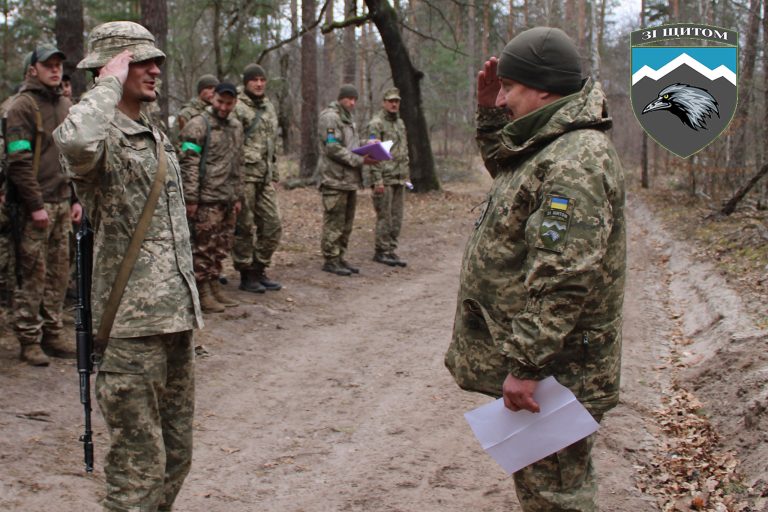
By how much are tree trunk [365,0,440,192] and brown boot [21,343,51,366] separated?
1262 centimetres

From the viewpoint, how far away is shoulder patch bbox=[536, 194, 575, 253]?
2551 millimetres

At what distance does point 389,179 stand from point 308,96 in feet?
32.5

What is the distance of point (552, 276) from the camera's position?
2.57 meters

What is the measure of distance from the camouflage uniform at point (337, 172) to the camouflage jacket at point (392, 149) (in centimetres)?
71

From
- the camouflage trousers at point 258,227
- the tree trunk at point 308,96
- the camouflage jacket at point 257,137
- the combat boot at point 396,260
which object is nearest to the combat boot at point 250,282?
the camouflage trousers at point 258,227

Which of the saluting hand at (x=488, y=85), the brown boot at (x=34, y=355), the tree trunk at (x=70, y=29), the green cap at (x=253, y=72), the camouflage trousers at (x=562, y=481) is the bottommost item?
the brown boot at (x=34, y=355)

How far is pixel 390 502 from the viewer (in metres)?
4.15

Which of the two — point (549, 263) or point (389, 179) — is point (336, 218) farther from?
point (549, 263)

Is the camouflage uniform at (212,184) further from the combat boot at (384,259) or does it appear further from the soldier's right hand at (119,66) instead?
the soldier's right hand at (119,66)

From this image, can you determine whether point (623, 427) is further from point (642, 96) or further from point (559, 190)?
point (642, 96)

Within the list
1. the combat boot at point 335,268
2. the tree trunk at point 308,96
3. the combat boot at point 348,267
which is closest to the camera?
the combat boot at point 335,268

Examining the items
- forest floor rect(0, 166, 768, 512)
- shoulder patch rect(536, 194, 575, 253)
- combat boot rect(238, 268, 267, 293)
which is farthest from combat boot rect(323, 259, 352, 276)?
shoulder patch rect(536, 194, 575, 253)

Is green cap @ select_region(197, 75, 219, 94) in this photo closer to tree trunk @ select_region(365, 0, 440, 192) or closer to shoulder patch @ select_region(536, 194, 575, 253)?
shoulder patch @ select_region(536, 194, 575, 253)

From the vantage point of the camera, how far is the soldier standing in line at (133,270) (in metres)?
3.03
